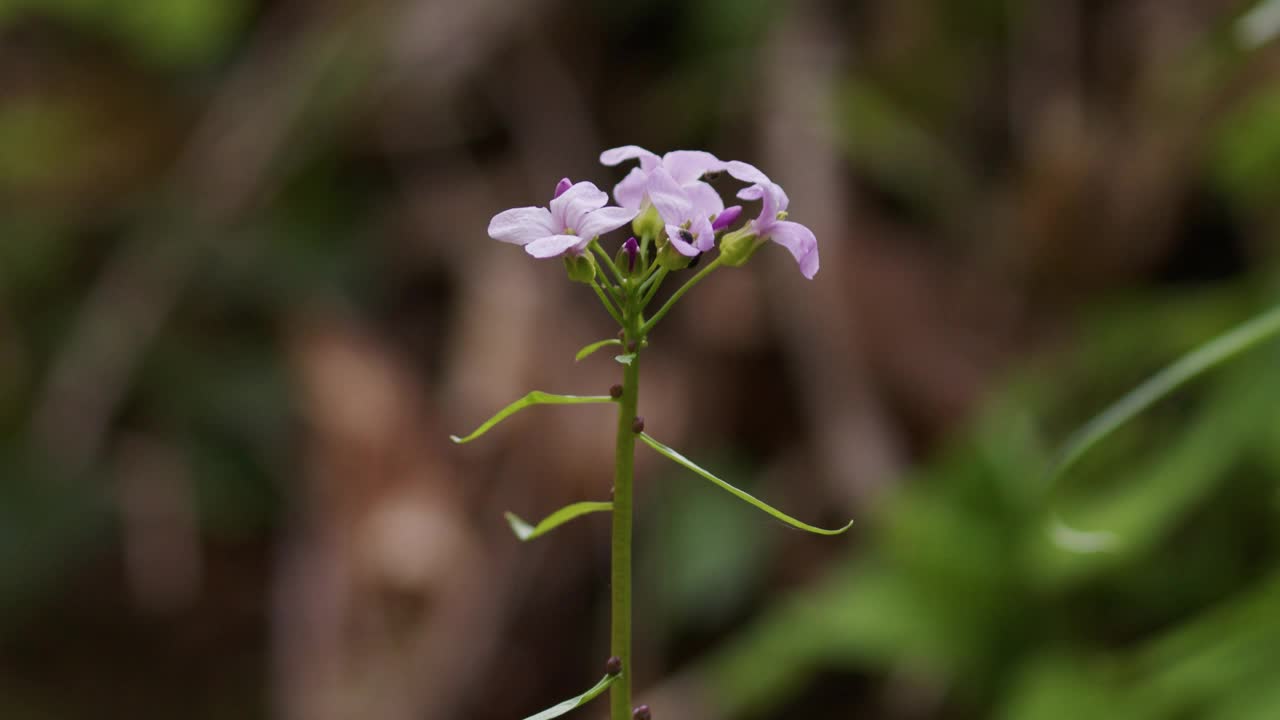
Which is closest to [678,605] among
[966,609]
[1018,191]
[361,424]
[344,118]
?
[966,609]

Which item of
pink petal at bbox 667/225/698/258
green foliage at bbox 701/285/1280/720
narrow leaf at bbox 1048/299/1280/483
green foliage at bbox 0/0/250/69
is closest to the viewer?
pink petal at bbox 667/225/698/258

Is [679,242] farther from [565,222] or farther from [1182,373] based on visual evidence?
[1182,373]

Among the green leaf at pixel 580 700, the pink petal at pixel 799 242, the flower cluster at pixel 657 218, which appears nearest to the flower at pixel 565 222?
the flower cluster at pixel 657 218

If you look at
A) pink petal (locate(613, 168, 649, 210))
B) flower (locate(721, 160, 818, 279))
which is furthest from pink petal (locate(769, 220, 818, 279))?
pink petal (locate(613, 168, 649, 210))

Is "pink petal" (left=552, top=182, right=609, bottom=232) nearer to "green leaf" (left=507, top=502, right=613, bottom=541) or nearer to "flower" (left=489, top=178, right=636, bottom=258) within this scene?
"flower" (left=489, top=178, right=636, bottom=258)

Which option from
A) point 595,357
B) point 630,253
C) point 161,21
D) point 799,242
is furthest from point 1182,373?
point 161,21

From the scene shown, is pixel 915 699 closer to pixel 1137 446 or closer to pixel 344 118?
pixel 1137 446

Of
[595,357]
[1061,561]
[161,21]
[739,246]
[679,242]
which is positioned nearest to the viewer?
[679,242]
